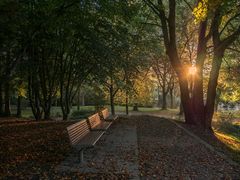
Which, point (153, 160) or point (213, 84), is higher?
point (213, 84)

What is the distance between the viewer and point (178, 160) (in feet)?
29.5

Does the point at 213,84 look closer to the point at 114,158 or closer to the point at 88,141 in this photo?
the point at 114,158

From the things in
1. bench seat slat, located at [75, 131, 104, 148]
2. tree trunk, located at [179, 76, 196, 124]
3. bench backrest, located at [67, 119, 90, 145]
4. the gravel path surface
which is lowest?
the gravel path surface

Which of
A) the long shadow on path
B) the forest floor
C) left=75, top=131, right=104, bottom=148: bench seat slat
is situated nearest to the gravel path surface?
the forest floor

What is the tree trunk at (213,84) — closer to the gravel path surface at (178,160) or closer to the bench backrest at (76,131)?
the gravel path surface at (178,160)

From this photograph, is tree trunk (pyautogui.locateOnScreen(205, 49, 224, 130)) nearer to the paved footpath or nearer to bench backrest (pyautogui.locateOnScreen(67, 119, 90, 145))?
the paved footpath

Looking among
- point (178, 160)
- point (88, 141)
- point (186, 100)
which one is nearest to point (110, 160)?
point (88, 141)

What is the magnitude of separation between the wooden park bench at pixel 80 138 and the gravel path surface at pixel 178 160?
52.9 inches

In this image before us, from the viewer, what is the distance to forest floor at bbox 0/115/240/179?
7.23 meters

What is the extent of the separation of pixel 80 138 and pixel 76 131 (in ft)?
1.23

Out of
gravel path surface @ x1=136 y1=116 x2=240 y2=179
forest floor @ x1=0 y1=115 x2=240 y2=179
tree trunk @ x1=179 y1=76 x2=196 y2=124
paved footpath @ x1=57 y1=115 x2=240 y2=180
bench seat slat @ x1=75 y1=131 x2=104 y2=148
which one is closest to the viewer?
forest floor @ x1=0 y1=115 x2=240 y2=179

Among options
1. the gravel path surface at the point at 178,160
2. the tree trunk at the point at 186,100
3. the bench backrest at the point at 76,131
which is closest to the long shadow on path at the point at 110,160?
the gravel path surface at the point at 178,160

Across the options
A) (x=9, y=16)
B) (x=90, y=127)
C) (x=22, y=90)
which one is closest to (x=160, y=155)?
(x=90, y=127)

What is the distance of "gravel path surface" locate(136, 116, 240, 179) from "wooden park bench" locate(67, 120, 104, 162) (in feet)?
4.41
